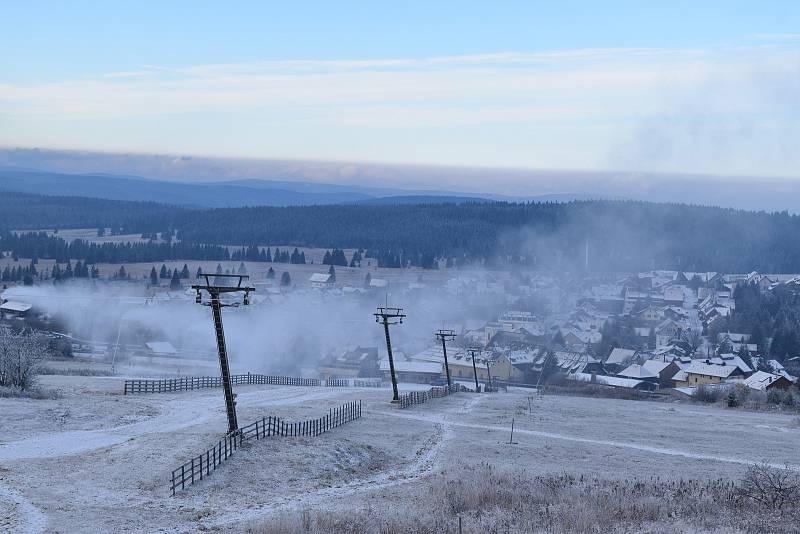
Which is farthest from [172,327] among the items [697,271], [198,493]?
[697,271]

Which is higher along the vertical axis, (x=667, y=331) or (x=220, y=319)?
(x=220, y=319)

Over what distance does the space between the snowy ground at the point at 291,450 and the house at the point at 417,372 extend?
2750 centimetres

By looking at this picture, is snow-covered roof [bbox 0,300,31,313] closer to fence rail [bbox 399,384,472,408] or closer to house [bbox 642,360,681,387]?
fence rail [bbox 399,384,472,408]

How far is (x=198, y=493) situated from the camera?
25.1m

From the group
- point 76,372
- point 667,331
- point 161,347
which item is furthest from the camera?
point 667,331

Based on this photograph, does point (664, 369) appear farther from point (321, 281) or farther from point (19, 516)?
point (19, 516)

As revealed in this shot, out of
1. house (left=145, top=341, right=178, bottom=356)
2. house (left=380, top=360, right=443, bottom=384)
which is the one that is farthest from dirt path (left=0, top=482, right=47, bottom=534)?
house (left=145, top=341, right=178, bottom=356)

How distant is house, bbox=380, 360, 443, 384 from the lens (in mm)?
88188

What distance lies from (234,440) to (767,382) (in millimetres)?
61411

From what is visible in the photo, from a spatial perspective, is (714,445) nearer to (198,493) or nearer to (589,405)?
(589,405)

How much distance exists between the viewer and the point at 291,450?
3142 cm

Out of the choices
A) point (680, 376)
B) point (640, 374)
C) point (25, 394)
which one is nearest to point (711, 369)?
point (680, 376)

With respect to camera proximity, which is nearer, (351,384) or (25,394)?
(25,394)

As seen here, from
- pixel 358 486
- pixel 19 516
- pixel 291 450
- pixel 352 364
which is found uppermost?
pixel 19 516
